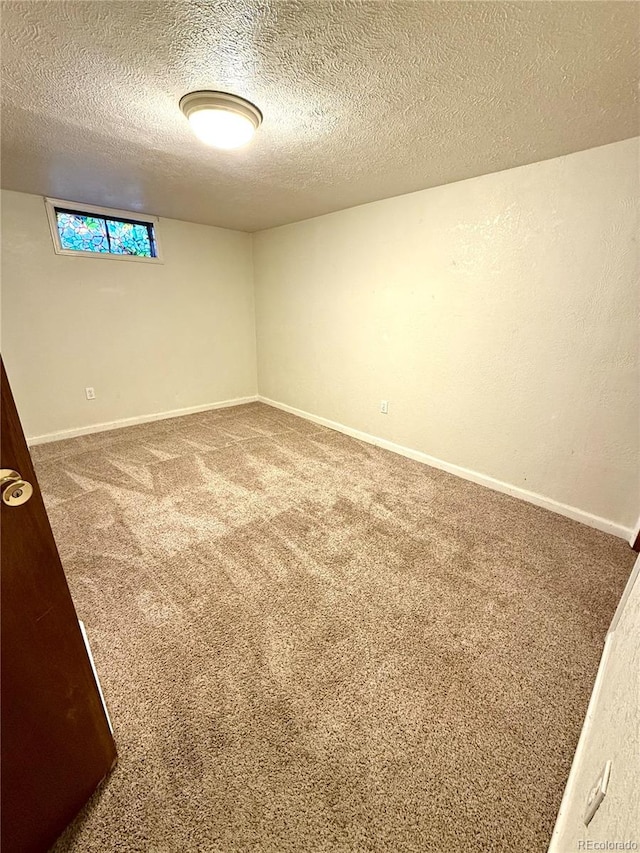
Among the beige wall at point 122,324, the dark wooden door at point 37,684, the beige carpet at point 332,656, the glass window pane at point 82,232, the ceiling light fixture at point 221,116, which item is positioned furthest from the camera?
the glass window pane at point 82,232

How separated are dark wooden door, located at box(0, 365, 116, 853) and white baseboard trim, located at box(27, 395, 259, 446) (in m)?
3.21

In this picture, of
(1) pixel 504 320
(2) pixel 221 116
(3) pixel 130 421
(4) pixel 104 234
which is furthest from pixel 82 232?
(1) pixel 504 320

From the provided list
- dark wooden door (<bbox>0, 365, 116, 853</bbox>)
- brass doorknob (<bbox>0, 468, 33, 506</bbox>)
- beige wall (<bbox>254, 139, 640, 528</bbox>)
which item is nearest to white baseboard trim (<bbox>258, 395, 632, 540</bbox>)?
beige wall (<bbox>254, 139, 640, 528</bbox>)

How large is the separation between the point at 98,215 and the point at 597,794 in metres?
4.69

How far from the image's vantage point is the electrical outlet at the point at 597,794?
0.72 metres

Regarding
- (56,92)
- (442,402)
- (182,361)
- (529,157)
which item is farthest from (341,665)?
(182,361)

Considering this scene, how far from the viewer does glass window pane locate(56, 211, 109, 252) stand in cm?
319

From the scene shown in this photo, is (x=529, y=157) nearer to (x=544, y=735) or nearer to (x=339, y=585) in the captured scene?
(x=339, y=585)

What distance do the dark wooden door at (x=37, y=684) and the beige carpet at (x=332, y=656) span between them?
166 mm

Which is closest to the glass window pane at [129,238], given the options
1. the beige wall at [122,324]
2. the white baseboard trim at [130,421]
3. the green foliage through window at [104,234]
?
the green foliage through window at [104,234]

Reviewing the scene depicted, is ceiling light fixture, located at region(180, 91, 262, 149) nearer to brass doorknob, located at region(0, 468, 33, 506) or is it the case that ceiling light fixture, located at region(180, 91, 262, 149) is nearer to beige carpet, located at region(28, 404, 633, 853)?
brass doorknob, located at region(0, 468, 33, 506)

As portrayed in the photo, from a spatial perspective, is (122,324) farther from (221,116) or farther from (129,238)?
(221,116)

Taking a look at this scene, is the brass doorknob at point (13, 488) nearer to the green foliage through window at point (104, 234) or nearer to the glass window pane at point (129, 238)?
the green foliage through window at point (104, 234)

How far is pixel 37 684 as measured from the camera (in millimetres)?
800
